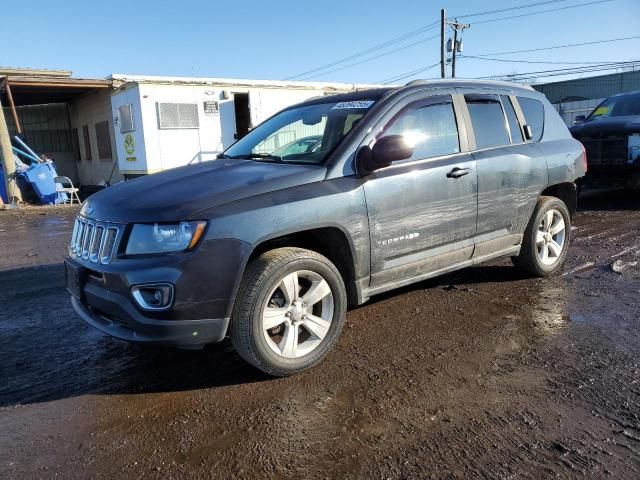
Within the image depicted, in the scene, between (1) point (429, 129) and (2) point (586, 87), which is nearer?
(1) point (429, 129)

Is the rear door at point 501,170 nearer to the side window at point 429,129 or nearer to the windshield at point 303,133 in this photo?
the side window at point 429,129

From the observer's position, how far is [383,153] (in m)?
3.43

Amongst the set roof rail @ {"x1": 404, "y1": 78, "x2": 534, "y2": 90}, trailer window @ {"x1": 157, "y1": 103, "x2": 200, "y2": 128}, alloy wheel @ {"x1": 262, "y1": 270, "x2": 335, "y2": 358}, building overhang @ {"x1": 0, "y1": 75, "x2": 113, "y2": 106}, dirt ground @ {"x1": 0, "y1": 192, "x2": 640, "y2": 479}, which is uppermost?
building overhang @ {"x1": 0, "y1": 75, "x2": 113, "y2": 106}

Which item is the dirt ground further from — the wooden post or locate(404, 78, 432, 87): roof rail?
the wooden post

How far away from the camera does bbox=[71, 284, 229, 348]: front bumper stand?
2.87 metres

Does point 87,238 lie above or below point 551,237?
above

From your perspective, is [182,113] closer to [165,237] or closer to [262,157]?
[262,157]

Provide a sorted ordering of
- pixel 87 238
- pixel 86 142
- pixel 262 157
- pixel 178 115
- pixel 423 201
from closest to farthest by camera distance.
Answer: pixel 87 238 → pixel 423 201 → pixel 262 157 → pixel 178 115 → pixel 86 142

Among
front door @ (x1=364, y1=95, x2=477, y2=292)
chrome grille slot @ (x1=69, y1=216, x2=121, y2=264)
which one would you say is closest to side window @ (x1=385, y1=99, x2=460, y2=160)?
front door @ (x1=364, y1=95, x2=477, y2=292)

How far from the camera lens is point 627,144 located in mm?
9164

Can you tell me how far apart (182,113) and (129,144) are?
1916 mm

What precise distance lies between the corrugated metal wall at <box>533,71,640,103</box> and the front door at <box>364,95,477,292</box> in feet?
131

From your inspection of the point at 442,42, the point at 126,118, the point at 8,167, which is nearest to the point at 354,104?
the point at 126,118

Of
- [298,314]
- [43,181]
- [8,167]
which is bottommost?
[298,314]
